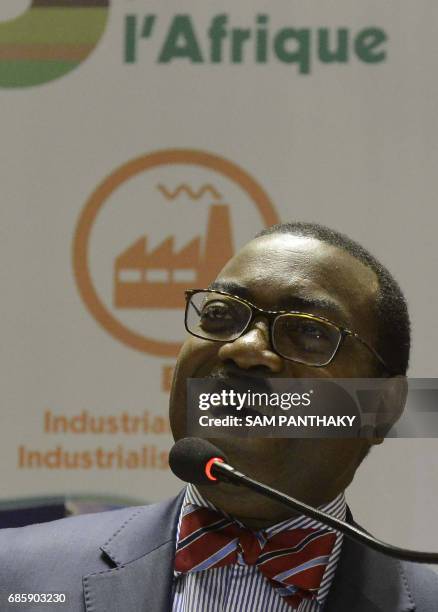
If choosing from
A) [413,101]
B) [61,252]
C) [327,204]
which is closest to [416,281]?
[327,204]

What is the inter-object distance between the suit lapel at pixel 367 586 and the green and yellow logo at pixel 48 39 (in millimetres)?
1408

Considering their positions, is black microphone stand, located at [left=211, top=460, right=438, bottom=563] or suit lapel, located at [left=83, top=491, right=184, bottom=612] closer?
black microphone stand, located at [left=211, top=460, right=438, bottom=563]

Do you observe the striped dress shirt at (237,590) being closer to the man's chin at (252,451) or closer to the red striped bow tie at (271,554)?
the red striped bow tie at (271,554)

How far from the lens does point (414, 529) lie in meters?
2.14

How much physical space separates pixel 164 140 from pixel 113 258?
0.31m

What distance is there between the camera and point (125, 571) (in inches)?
51.7

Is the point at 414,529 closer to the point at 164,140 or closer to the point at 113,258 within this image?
the point at 113,258

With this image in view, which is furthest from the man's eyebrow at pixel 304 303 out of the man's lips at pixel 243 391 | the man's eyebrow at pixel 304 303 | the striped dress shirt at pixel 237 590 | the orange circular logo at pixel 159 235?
the orange circular logo at pixel 159 235

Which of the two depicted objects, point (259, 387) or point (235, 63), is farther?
point (235, 63)

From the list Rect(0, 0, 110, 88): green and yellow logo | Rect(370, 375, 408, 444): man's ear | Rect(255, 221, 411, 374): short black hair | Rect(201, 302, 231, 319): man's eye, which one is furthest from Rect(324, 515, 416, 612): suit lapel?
Rect(0, 0, 110, 88): green and yellow logo

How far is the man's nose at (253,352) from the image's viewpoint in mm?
1259

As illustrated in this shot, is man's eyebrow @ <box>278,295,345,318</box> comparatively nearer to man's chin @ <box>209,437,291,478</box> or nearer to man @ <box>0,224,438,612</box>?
man @ <box>0,224,438,612</box>

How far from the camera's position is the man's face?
1.27 meters

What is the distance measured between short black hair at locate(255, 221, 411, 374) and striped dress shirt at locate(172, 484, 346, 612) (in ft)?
0.88
